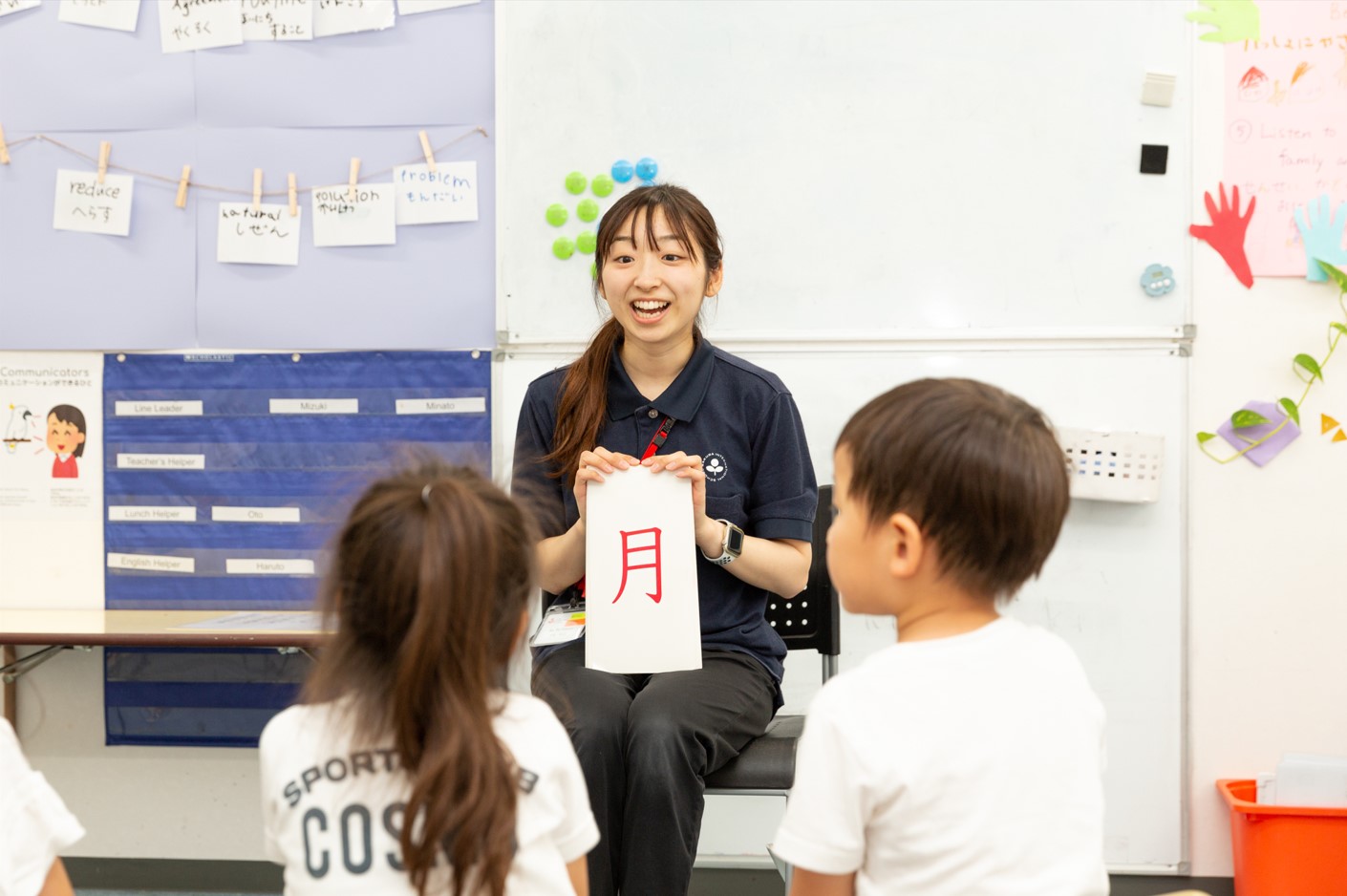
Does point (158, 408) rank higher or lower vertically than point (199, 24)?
lower

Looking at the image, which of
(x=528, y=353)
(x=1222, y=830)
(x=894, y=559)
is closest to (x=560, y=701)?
(x=894, y=559)

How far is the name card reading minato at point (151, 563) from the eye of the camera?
109 inches

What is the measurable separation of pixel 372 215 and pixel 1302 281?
210cm

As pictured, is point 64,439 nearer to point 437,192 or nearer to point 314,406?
point 314,406

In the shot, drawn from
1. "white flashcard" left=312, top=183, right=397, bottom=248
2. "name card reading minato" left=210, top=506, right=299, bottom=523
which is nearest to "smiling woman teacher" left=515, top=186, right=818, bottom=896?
"white flashcard" left=312, top=183, right=397, bottom=248

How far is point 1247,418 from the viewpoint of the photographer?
2.51 meters

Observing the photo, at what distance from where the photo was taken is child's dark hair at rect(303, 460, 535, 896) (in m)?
0.98

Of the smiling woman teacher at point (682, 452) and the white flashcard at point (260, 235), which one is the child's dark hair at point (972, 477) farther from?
the white flashcard at point (260, 235)

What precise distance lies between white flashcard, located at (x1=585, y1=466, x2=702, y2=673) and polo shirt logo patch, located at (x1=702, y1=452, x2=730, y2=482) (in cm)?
19

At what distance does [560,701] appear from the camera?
1742mm

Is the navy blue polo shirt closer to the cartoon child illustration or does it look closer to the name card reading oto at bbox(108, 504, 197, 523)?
the name card reading oto at bbox(108, 504, 197, 523)

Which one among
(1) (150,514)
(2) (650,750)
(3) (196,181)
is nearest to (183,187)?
(3) (196,181)

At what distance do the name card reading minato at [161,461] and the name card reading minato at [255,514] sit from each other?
0.12 meters

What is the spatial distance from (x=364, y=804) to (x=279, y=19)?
2.25m
